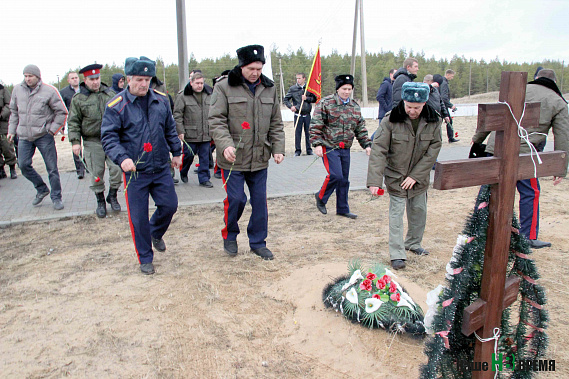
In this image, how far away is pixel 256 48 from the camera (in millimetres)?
4613

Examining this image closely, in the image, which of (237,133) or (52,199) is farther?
(52,199)

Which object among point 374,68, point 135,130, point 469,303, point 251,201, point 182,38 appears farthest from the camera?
point 374,68

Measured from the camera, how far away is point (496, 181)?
2.30 meters

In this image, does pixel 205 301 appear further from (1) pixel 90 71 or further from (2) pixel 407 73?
(2) pixel 407 73

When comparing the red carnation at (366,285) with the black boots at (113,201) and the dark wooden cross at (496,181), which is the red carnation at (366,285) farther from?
the black boots at (113,201)

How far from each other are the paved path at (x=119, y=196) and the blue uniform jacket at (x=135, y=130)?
9.37 feet

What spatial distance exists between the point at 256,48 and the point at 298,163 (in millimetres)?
6695

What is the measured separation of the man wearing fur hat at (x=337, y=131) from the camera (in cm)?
656

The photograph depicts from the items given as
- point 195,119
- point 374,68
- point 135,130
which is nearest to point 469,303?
point 135,130

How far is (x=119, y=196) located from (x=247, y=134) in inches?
158

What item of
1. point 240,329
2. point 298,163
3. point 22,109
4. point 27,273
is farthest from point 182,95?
point 240,329

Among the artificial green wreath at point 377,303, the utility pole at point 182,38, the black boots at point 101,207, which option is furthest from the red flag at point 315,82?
the artificial green wreath at point 377,303

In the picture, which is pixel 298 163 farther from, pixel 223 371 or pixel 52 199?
pixel 223 371

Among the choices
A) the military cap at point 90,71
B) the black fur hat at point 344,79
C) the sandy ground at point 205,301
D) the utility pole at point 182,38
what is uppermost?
the utility pole at point 182,38
